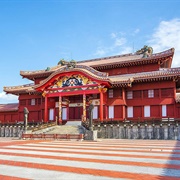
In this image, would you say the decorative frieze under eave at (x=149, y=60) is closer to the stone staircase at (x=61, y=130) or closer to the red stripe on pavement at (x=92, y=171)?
the stone staircase at (x=61, y=130)

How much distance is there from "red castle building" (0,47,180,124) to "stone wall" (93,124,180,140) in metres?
1.54

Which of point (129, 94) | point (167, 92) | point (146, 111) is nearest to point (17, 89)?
point (129, 94)

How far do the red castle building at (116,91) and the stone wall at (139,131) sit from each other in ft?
5.05

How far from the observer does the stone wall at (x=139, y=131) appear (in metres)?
21.7

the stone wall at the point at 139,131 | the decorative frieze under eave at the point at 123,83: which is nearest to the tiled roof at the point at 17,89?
the decorative frieze under eave at the point at 123,83

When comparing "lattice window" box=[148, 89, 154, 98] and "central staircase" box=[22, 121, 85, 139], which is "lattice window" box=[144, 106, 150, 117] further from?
"central staircase" box=[22, 121, 85, 139]

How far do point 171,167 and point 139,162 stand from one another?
1.32 metres

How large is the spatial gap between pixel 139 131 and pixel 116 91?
25.0 ft

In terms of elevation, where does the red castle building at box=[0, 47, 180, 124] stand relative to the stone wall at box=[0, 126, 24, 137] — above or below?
above

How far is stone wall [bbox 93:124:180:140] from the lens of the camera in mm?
21652

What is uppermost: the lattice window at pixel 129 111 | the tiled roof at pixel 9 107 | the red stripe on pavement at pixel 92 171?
the tiled roof at pixel 9 107

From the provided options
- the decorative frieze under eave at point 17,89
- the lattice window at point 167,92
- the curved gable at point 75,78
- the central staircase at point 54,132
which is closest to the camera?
the central staircase at point 54,132

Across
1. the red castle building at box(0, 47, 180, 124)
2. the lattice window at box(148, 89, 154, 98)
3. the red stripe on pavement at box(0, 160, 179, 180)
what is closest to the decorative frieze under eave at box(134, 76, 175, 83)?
the red castle building at box(0, 47, 180, 124)

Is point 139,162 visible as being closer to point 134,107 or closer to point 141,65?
point 134,107
